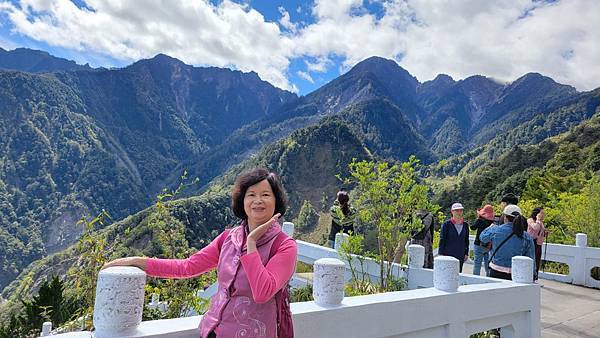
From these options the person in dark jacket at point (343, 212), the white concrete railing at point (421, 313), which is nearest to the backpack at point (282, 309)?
the white concrete railing at point (421, 313)

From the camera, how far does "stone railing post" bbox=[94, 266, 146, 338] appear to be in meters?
1.74

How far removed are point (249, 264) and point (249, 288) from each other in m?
0.13

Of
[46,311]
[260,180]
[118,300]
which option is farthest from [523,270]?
[46,311]

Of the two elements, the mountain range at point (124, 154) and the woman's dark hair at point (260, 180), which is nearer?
the woman's dark hair at point (260, 180)

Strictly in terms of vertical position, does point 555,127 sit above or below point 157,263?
above

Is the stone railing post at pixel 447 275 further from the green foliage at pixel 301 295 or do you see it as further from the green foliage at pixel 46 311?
the green foliage at pixel 46 311

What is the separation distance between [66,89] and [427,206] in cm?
20759

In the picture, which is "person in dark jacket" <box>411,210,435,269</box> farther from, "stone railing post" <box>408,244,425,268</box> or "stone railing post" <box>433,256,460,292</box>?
"stone railing post" <box>433,256,460,292</box>

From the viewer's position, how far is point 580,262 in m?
7.98

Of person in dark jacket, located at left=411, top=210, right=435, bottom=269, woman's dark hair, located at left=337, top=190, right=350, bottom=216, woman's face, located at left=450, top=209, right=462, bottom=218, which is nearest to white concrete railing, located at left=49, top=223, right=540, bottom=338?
person in dark jacket, located at left=411, top=210, right=435, bottom=269

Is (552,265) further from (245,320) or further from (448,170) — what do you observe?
(448,170)

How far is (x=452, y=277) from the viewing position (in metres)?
3.37

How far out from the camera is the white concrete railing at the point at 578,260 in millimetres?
7853

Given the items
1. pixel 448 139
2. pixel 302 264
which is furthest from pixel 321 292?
pixel 448 139
